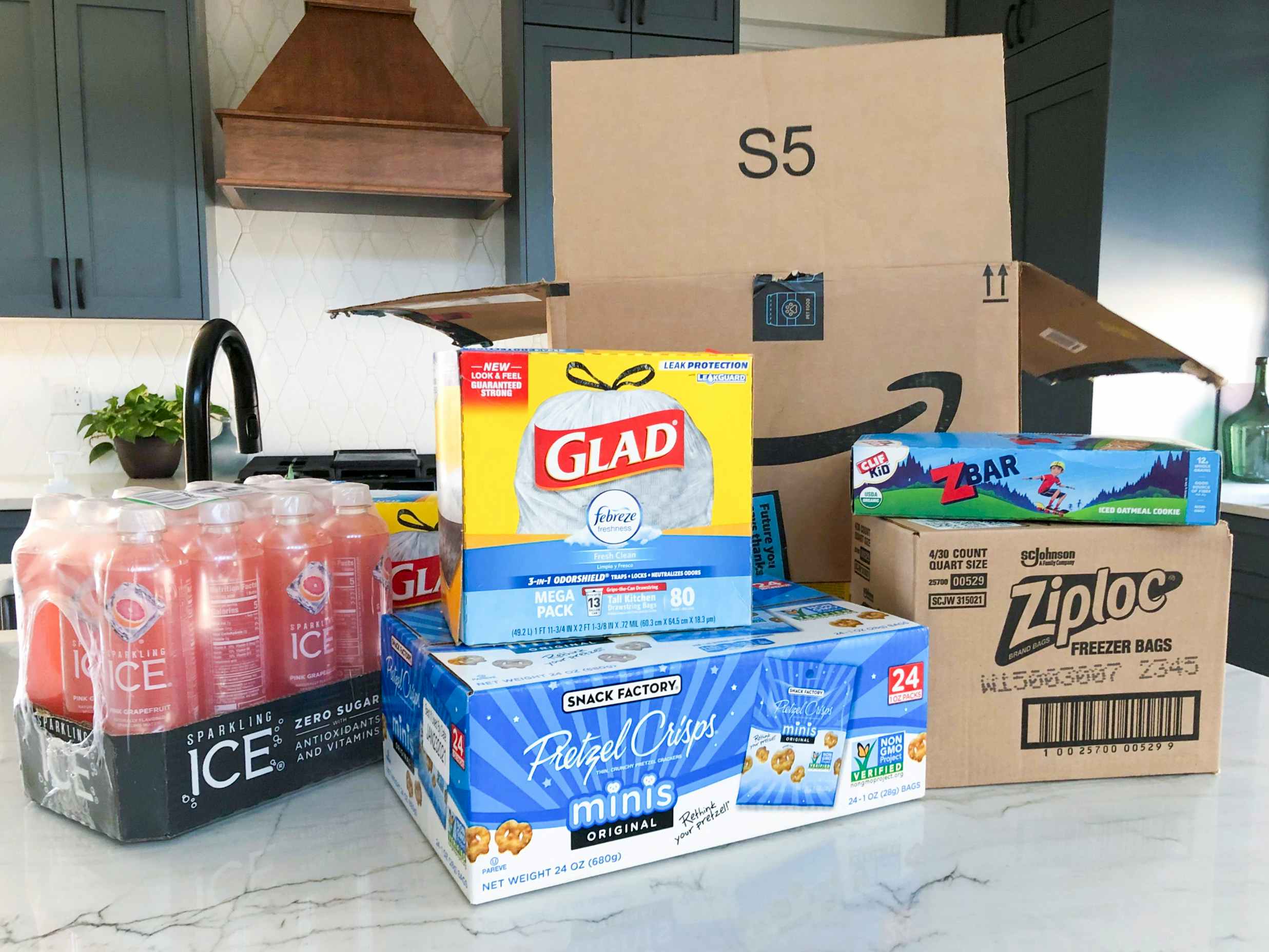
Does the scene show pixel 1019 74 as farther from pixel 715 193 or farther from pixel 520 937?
pixel 520 937

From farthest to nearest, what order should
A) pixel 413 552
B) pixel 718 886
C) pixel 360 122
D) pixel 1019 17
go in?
1. pixel 1019 17
2. pixel 360 122
3. pixel 413 552
4. pixel 718 886

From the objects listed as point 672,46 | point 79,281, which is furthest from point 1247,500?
point 79,281

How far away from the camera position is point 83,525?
62cm

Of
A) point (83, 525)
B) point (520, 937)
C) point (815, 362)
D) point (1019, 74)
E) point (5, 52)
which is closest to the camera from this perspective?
point (520, 937)

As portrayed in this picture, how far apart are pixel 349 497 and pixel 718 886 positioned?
0.41 meters

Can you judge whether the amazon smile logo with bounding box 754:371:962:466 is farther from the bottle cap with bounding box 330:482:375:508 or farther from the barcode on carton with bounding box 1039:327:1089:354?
the bottle cap with bounding box 330:482:375:508

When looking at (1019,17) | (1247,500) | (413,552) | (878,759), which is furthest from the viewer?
(1019,17)

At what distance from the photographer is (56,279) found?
2.58 meters

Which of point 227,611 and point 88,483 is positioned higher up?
point 227,611

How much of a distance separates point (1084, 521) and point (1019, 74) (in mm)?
2812

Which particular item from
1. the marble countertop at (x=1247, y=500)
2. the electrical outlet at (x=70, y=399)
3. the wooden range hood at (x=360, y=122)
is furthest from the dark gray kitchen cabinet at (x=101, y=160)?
the marble countertop at (x=1247, y=500)

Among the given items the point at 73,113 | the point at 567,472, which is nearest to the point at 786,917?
the point at 567,472

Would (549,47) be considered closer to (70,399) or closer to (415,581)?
(70,399)

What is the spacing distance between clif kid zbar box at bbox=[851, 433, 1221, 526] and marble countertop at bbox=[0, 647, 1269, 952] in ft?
0.73
